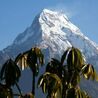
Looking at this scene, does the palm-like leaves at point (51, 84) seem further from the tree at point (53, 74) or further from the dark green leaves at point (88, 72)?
the dark green leaves at point (88, 72)

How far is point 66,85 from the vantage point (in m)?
23.5

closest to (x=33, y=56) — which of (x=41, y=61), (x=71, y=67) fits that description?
(x=41, y=61)

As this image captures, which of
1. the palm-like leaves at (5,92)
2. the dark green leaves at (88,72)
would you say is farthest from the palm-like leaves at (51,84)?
the dark green leaves at (88,72)

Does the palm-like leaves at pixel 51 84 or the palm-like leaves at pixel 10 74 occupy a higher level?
the palm-like leaves at pixel 10 74

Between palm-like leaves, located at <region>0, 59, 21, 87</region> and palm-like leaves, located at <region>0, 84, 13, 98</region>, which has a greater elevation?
palm-like leaves, located at <region>0, 59, 21, 87</region>

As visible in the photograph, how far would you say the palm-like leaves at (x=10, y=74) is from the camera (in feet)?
76.0

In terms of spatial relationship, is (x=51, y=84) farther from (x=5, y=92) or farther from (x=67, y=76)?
(x=5, y=92)

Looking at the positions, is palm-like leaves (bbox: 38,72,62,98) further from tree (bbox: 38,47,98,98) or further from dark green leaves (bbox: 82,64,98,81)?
dark green leaves (bbox: 82,64,98,81)

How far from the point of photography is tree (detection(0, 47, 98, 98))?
22.2m

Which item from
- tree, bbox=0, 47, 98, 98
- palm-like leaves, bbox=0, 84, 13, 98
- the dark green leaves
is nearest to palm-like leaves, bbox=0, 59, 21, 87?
tree, bbox=0, 47, 98, 98

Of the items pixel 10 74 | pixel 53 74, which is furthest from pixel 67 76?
pixel 10 74

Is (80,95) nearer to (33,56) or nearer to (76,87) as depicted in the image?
(76,87)

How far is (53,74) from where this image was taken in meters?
22.8

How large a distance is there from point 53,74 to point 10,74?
7.00 ft
